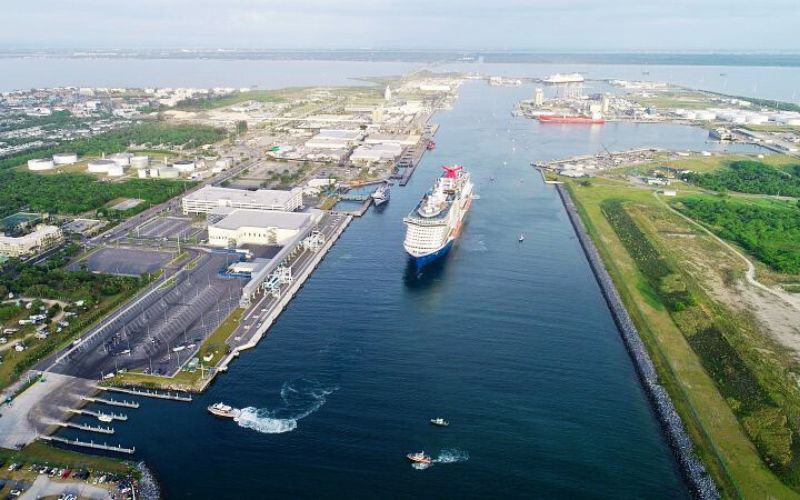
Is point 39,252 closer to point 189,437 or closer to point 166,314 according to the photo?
point 166,314

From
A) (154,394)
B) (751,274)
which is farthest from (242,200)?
(751,274)

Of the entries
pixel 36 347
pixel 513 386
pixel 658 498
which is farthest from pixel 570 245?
pixel 36 347

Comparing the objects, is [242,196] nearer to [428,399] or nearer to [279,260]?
[279,260]

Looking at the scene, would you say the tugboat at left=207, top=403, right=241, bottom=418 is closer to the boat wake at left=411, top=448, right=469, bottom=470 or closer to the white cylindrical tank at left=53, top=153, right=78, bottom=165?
the boat wake at left=411, top=448, right=469, bottom=470

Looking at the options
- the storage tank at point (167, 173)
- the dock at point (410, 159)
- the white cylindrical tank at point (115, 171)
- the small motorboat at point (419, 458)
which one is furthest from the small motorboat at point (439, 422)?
the white cylindrical tank at point (115, 171)

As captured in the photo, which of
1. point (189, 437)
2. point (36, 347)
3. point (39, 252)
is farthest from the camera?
point (39, 252)

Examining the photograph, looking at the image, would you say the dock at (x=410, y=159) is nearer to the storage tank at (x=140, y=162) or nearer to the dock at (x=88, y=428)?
the storage tank at (x=140, y=162)

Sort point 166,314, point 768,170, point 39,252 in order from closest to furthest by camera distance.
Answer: point 166,314, point 39,252, point 768,170
